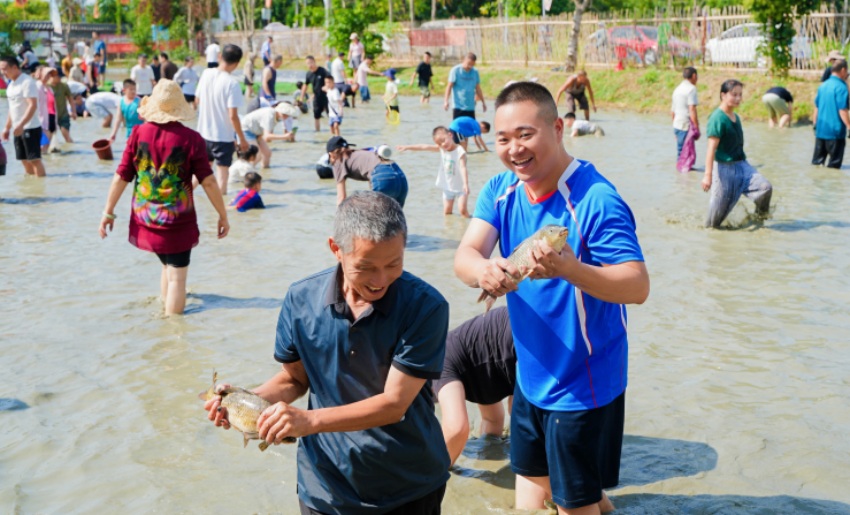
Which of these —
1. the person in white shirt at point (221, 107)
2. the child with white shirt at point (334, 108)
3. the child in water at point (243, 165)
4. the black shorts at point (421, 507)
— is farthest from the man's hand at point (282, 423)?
the child with white shirt at point (334, 108)

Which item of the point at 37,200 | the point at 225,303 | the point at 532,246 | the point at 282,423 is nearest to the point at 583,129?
the point at 37,200

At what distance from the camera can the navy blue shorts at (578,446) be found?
3572 mm

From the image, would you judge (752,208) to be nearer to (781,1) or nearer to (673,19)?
(781,1)

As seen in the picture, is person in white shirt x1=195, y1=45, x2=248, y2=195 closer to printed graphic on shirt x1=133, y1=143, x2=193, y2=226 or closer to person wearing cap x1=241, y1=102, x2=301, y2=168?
person wearing cap x1=241, y1=102, x2=301, y2=168

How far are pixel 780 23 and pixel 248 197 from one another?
61.4 ft

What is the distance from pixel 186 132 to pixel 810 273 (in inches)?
251

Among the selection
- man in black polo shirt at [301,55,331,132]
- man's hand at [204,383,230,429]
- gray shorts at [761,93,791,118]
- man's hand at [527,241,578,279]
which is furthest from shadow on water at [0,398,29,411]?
gray shorts at [761,93,791,118]

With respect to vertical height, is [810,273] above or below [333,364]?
below

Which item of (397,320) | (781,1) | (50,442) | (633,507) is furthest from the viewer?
(781,1)

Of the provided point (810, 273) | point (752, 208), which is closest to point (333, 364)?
point (810, 273)

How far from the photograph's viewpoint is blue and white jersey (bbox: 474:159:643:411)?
3.34 meters

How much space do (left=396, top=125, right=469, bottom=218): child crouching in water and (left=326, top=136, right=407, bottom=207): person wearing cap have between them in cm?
137

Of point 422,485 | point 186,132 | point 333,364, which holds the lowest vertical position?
point 422,485

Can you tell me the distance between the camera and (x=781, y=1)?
80.7ft
